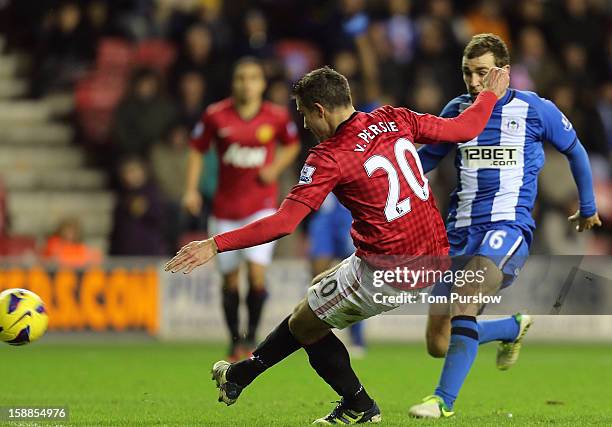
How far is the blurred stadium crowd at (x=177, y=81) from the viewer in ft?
53.7

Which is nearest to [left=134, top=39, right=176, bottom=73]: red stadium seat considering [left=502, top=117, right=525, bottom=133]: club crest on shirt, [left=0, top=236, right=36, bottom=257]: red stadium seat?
[left=0, top=236, right=36, bottom=257]: red stadium seat

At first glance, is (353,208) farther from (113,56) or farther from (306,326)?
(113,56)

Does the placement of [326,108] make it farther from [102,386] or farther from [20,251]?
[20,251]

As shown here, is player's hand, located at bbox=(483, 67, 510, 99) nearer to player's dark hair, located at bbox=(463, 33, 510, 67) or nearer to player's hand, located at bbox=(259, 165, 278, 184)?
player's dark hair, located at bbox=(463, 33, 510, 67)

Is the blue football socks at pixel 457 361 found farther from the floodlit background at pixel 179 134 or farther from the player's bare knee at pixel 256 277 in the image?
the player's bare knee at pixel 256 277

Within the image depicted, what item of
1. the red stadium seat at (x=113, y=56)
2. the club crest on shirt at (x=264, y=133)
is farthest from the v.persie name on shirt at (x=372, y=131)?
the red stadium seat at (x=113, y=56)

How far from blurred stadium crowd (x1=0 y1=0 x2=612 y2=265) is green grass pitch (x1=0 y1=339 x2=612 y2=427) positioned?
8.93ft

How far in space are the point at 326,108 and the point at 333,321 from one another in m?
1.13

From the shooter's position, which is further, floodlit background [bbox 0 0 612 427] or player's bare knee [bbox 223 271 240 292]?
floodlit background [bbox 0 0 612 427]

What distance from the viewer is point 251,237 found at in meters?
6.39

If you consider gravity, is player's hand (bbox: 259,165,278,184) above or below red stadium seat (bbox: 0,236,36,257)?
above

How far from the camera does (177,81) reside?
17406mm

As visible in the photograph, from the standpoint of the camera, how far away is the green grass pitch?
7539mm

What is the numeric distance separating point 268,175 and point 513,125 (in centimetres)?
396
